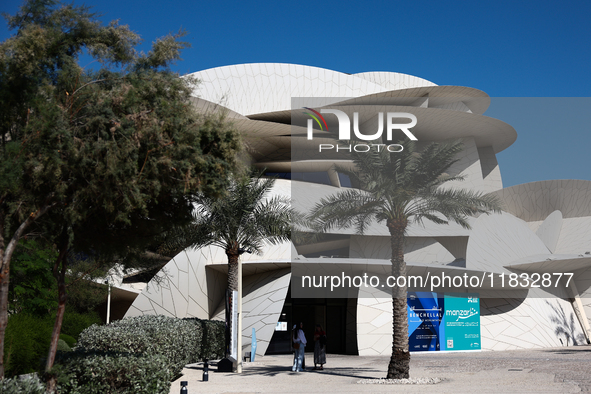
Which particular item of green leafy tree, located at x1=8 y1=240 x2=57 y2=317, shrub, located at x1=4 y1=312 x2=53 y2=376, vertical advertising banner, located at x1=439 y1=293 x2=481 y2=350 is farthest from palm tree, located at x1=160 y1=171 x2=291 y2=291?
vertical advertising banner, located at x1=439 y1=293 x2=481 y2=350

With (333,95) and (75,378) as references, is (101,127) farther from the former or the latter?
(333,95)

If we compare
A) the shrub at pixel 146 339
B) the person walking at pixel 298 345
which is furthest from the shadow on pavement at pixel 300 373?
the shrub at pixel 146 339

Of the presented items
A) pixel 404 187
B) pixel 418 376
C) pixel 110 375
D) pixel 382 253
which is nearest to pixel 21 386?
pixel 110 375

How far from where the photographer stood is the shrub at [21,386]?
6859 millimetres

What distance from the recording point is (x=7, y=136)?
8680 millimetres

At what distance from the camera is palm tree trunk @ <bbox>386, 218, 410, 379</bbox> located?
13703 mm

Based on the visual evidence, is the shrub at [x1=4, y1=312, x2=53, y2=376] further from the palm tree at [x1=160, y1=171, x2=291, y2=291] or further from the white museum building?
the white museum building

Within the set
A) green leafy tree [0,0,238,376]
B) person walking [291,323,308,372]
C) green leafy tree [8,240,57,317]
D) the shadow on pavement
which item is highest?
green leafy tree [0,0,238,376]

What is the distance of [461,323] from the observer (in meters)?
26.1

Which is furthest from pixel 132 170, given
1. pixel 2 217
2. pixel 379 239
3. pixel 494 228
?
pixel 494 228

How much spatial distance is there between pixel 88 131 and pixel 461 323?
895 inches

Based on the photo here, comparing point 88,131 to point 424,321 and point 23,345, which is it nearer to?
point 23,345

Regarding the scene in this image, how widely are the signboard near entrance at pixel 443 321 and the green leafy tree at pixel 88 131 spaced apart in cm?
1850

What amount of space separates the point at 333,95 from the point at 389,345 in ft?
88.3
